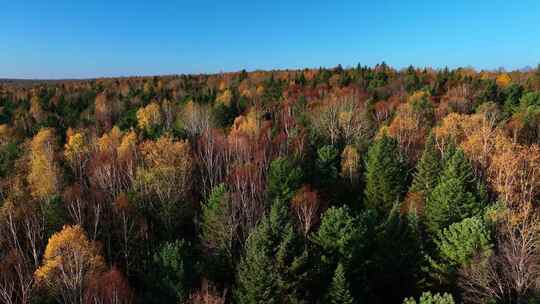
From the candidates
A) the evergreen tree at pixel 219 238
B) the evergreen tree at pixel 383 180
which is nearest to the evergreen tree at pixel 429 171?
the evergreen tree at pixel 383 180

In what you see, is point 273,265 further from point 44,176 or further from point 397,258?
point 44,176

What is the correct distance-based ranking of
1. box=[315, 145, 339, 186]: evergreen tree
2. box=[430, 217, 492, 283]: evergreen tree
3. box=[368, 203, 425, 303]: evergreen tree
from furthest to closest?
box=[315, 145, 339, 186]: evergreen tree, box=[368, 203, 425, 303]: evergreen tree, box=[430, 217, 492, 283]: evergreen tree

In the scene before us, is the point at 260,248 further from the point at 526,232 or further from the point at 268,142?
the point at 268,142

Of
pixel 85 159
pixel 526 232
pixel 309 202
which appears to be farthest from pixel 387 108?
pixel 85 159

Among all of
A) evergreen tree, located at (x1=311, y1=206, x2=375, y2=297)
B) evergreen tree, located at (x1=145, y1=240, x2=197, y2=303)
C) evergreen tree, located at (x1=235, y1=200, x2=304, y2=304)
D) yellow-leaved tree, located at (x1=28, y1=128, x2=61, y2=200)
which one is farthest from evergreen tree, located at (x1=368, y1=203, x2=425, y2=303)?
yellow-leaved tree, located at (x1=28, y1=128, x2=61, y2=200)

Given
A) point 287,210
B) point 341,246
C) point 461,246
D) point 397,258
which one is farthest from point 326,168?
point 461,246

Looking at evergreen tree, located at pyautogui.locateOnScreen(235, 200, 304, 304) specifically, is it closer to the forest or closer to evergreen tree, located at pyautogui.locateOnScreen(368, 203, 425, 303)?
the forest

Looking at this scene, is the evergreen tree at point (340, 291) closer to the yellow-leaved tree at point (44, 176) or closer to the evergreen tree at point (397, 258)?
the evergreen tree at point (397, 258)
